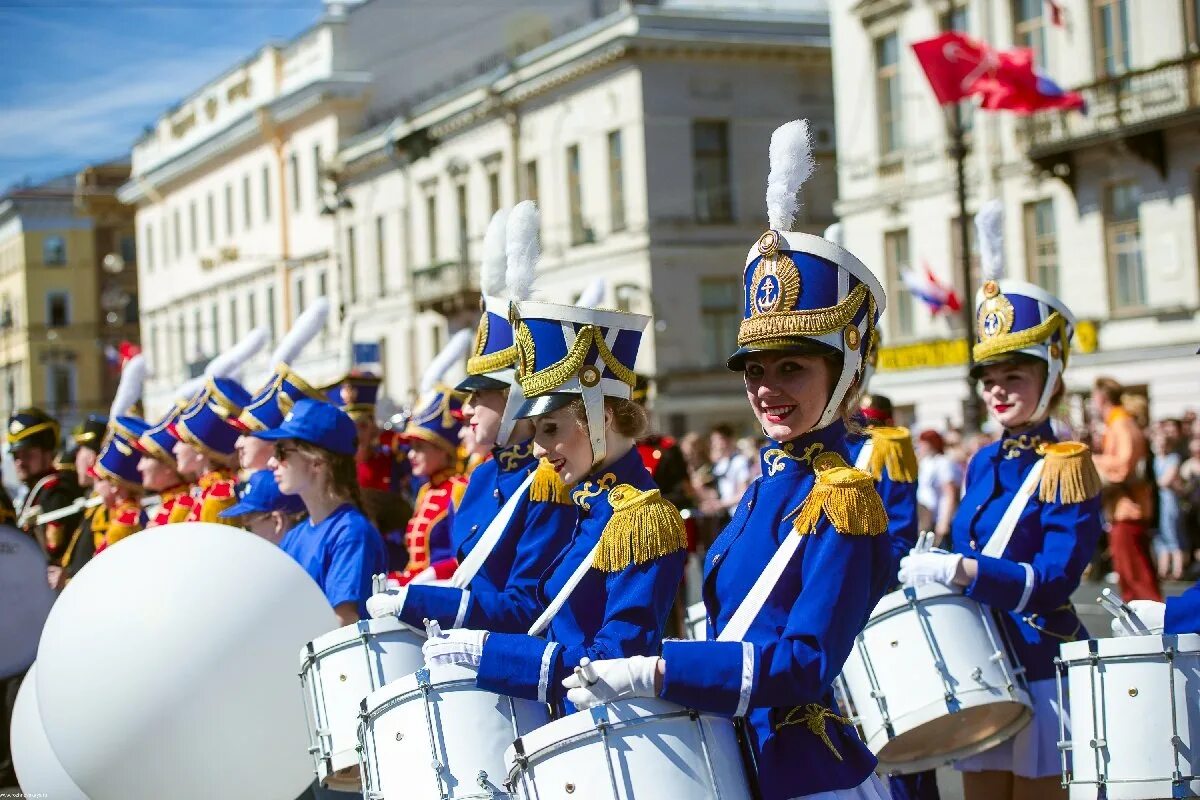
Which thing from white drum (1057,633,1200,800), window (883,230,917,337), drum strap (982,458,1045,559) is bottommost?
white drum (1057,633,1200,800)

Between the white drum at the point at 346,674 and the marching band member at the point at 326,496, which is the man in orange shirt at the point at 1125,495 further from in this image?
the white drum at the point at 346,674

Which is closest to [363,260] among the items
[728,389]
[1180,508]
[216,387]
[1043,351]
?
[728,389]

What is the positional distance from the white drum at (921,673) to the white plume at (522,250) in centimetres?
153

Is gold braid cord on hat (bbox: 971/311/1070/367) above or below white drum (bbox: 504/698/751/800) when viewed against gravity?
above

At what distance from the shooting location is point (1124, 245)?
1090 inches

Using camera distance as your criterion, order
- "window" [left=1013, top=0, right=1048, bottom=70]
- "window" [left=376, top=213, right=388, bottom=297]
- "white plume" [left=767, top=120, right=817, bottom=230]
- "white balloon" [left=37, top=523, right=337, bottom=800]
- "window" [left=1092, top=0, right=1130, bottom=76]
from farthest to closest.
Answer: "window" [left=376, top=213, right=388, bottom=297] → "window" [left=1013, top=0, right=1048, bottom=70] → "window" [left=1092, top=0, right=1130, bottom=76] → "white balloon" [left=37, top=523, right=337, bottom=800] → "white plume" [left=767, top=120, right=817, bottom=230]

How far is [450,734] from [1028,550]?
2288mm

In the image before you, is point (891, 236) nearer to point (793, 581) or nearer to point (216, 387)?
point (216, 387)

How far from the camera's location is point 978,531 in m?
6.23

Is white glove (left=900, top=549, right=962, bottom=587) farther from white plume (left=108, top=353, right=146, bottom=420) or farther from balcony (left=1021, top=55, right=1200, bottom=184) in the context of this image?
balcony (left=1021, top=55, right=1200, bottom=184)

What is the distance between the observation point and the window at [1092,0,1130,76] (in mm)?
27219

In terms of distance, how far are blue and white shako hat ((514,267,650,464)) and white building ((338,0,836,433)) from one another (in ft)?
109

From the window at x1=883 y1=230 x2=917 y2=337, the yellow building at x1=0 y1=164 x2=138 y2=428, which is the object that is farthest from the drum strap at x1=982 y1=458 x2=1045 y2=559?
the yellow building at x1=0 y1=164 x2=138 y2=428

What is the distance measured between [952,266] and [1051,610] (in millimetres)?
25718
